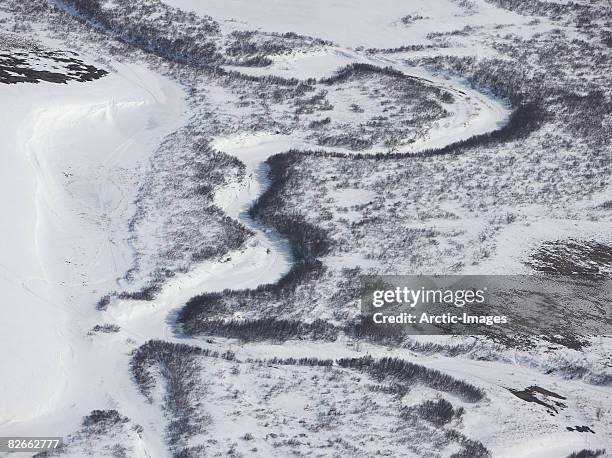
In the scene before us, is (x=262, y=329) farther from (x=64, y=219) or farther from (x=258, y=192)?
(x=64, y=219)

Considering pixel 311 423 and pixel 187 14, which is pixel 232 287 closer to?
pixel 311 423

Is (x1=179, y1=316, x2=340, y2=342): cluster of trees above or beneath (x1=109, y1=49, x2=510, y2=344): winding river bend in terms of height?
beneath

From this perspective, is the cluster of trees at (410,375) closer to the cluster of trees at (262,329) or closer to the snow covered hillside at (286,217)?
the snow covered hillside at (286,217)

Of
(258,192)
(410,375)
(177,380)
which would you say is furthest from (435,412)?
(258,192)

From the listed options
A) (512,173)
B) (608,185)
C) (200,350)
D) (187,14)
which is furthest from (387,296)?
(187,14)

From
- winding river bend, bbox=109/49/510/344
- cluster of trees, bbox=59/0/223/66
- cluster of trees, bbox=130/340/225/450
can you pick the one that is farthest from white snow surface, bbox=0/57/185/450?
cluster of trees, bbox=59/0/223/66

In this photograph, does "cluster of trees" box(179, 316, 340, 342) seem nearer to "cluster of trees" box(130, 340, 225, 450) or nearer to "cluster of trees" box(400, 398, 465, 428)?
"cluster of trees" box(130, 340, 225, 450)

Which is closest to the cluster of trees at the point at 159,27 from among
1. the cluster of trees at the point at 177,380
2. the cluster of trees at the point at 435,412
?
the cluster of trees at the point at 177,380

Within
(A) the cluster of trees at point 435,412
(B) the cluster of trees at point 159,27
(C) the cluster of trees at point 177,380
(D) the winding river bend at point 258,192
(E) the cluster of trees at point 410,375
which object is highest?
(B) the cluster of trees at point 159,27
